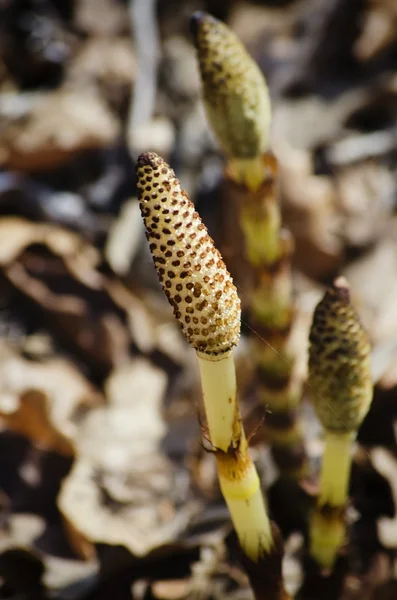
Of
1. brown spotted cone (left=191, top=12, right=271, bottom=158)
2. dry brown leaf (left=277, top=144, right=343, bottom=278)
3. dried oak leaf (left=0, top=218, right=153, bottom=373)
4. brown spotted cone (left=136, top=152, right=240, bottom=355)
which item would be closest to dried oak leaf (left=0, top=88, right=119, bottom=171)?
dried oak leaf (left=0, top=218, right=153, bottom=373)

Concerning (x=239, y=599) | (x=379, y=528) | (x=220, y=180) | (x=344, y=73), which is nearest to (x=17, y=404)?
(x=239, y=599)

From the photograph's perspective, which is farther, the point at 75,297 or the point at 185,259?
the point at 75,297

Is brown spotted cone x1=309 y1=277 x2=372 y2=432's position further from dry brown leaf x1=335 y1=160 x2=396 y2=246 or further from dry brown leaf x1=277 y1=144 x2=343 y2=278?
dry brown leaf x1=335 y1=160 x2=396 y2=246

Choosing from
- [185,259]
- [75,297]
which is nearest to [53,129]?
[75,297]

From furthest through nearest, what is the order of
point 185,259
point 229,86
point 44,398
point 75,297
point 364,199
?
point 364,199, point 75,297, point 44,398, point 229,86, point 185,259

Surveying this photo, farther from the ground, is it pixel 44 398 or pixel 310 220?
pixel 310 220

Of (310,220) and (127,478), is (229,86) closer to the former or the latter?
(127,478)
